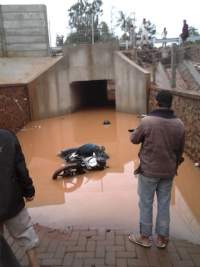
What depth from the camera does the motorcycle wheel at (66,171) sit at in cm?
628

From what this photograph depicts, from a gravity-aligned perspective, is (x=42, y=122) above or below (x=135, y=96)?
below

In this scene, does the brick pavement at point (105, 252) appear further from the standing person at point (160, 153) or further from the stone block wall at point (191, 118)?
the stone block wall at point (191, 118)

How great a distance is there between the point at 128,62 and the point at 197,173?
8.65m

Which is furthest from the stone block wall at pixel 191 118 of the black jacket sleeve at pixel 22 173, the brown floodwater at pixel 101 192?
the black jacket sleeve at pixel 22 173

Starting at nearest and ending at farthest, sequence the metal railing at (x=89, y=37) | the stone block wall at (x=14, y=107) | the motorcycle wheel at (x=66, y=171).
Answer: the motorcycle wheel at (x=66, y=171) < the stone block wall at (x=14, y=107) < the metal railing at (x=89, y=37)

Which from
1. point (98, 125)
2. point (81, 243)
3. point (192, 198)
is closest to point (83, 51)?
point (98, 125)

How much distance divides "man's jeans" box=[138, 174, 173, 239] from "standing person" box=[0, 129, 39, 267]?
1271 mm

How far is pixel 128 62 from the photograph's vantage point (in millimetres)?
13805

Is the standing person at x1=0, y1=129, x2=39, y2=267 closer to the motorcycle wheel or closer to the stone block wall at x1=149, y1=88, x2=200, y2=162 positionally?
the motorcycle wheel

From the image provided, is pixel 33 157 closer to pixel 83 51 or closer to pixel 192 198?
pixel 192 198

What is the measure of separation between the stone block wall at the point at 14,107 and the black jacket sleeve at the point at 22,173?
7752 mm

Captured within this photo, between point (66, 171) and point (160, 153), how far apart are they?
351 cm

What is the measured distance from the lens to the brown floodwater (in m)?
4.45

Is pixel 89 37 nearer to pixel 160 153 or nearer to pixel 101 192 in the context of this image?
pixel 101 192
